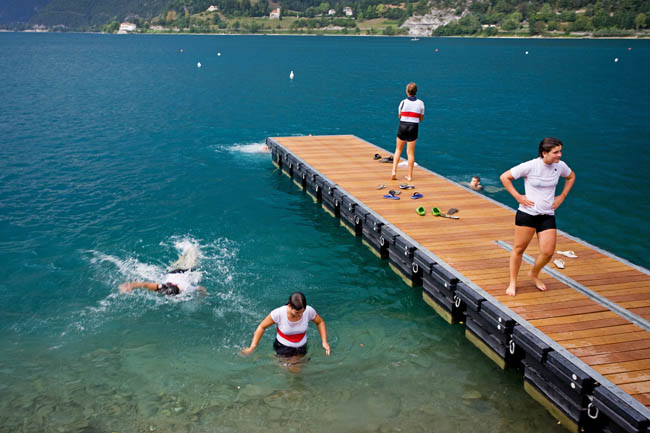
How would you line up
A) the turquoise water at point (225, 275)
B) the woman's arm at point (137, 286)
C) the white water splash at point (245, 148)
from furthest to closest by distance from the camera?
1. the white water splash at point (245, 148)
2. the woman's arm at point (137, 286)
3. the turquoise water at point (225, 275)

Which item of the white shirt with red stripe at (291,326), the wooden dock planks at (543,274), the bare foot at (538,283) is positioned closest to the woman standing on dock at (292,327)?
the white shirt with red stripe at (291,326)

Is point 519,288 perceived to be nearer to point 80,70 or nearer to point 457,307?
point 457,307

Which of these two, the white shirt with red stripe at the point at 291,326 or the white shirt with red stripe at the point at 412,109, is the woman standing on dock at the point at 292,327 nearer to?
the white shirt with red stripe at the point at 291,326

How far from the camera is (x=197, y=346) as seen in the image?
11516 millimetres

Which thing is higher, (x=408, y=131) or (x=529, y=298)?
(x=408, y=131)

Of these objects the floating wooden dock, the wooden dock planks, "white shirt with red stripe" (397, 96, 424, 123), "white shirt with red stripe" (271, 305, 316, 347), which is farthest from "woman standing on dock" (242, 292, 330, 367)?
"white shirt with red stripe" (397, 96, 424, 123)

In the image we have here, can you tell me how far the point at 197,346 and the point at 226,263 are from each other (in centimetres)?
438

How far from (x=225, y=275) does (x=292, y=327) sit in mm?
5936

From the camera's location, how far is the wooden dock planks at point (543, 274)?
340 inches

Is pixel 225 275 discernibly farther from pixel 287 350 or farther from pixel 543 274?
pixel 543 274

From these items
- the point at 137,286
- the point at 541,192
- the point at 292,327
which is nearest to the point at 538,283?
the point at 541,192

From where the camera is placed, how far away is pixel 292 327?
935 centimetres

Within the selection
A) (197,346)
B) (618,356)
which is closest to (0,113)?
(197,346)

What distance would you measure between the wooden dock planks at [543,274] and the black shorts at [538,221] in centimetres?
175
